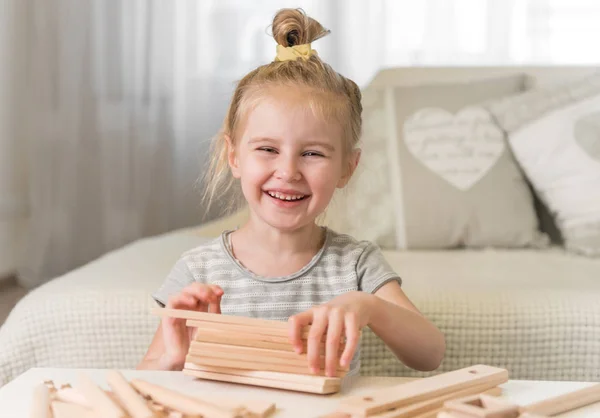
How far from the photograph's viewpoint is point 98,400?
0.68m

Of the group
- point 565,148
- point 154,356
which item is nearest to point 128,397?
point 154,356

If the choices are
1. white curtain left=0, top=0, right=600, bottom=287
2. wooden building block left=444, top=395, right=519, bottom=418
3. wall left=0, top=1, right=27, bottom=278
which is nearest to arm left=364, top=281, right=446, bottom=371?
wooden building block left=444, top=395, right=519, bottom=418

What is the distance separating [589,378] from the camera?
50.2 inches

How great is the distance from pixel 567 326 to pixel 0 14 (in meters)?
2.17

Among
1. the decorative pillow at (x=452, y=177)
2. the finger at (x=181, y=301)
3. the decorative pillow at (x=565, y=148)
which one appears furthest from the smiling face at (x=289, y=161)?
the decorative pillow at (x=565, y=148)

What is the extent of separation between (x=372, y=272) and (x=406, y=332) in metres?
0.15

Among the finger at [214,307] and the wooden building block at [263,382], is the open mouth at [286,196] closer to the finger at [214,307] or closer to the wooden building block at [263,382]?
the finger at [214,307]

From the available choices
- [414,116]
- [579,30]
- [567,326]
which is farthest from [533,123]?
[579,30]

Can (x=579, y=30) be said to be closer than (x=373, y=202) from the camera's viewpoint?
No

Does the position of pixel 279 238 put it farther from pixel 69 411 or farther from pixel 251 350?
pixel 69 411

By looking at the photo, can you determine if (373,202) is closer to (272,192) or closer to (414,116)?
(414,116)

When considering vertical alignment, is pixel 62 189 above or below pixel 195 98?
below

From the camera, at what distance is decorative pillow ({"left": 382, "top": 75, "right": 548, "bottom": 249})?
182cm

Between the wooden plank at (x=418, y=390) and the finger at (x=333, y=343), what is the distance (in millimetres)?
65
